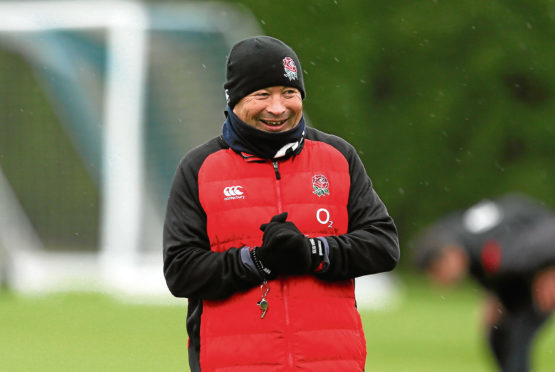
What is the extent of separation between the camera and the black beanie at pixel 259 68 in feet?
13.8

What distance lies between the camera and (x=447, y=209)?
2559 centimetres

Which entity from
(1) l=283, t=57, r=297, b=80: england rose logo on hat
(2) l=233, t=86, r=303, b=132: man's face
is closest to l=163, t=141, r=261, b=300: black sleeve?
(2) l=233, t=86, r=303, b=132: man's face

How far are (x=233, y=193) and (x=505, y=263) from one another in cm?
447

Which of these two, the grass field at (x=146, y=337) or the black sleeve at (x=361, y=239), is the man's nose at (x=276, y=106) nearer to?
the black sleeve at (x=361, y=239)

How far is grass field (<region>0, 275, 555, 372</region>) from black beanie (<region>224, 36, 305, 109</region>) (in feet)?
22.8

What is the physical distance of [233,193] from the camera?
164 inches

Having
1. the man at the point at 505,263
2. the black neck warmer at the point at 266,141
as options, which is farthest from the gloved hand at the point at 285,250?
the man at the point at 505,263

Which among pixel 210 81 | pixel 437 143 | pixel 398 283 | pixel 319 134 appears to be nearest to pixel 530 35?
pixel 437 143

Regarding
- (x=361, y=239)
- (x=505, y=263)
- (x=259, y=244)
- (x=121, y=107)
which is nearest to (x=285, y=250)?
(x=259, y=244)

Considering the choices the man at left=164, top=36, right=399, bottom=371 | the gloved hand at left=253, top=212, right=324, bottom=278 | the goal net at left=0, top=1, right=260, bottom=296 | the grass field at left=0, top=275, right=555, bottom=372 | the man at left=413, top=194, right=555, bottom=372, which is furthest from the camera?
the goal net at left=0, top=1, right=260, bottom=296

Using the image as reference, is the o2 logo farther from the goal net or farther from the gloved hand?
the goal net

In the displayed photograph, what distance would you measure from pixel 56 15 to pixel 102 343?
26.5 feet

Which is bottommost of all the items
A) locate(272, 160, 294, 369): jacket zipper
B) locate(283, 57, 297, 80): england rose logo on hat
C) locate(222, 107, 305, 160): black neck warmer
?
locate(272, 160, 294, 369): jacket zipper

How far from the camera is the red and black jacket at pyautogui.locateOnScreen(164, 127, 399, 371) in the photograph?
4086 millimetres
